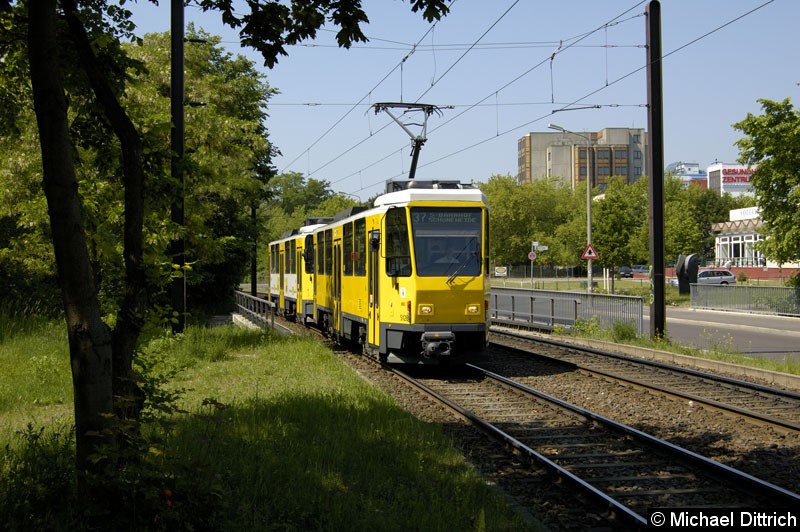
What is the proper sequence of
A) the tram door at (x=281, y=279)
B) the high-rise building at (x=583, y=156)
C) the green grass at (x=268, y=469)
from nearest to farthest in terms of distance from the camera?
the green grass at (x=268, y=469)
the tram door at (x=281, y=279)
the high-rise building at (x=583, y=156)

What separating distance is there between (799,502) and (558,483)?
190 centimetres

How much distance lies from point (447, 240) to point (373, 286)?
70.1 inches

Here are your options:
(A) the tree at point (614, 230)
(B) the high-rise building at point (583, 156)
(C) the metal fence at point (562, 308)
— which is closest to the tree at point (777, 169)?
(C) the metal fence at point (562, 308)

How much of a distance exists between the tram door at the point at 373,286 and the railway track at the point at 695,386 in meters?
2.76

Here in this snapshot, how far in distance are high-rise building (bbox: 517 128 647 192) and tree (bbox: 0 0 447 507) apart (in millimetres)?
130640

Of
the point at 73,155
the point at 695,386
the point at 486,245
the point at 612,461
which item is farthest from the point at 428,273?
the point at 73,155

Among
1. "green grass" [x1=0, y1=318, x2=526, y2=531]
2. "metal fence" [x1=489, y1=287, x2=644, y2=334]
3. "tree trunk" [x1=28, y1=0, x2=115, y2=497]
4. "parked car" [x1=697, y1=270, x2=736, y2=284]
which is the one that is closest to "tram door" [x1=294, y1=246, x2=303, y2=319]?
"metal fence" [x1=489, y1=287, x2=644, y2=334]

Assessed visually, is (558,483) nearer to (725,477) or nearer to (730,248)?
(725,477)

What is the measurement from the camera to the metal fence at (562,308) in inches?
770

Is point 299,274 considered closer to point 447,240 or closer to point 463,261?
point 447,240

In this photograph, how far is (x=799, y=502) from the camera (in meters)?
5.85

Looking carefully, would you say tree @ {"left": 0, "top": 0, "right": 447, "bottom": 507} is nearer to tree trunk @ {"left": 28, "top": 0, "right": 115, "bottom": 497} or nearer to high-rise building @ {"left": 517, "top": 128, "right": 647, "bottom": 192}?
tree trunk @ {"left": 28, "top": 0, "right": 115, "bottom": 497}

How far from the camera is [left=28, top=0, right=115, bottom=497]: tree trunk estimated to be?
4656 mm

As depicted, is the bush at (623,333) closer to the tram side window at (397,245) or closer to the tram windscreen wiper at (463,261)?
the tram windscreen wiper at (463,261)
